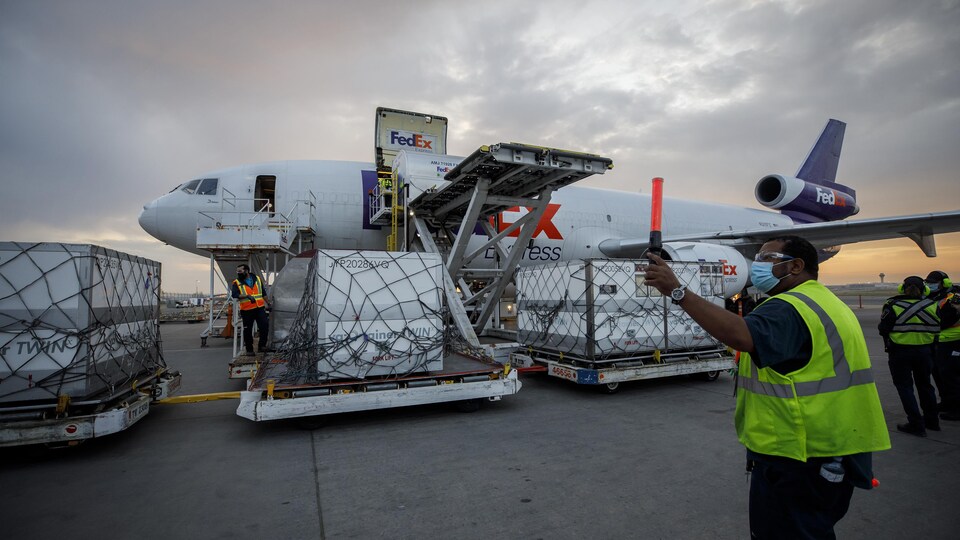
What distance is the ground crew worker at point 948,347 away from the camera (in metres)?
5.54

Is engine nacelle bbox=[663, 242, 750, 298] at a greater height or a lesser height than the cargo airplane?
lesser

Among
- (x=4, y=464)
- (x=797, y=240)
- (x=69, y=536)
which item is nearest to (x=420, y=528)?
(x=69, y=536)

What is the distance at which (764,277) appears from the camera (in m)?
2.19

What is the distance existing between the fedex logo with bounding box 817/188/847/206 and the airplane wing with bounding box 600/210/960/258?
5094 millimetres

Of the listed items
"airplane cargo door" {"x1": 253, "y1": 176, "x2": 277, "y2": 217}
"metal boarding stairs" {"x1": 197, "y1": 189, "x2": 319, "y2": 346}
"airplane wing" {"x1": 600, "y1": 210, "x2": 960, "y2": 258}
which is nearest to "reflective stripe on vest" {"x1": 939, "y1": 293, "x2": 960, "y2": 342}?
"airplane wing" {"x1": 600, "y1": 210, "x2": 960, "y2": 258}

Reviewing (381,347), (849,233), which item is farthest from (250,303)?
(849,233)

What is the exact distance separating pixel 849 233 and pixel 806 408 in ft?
48.3

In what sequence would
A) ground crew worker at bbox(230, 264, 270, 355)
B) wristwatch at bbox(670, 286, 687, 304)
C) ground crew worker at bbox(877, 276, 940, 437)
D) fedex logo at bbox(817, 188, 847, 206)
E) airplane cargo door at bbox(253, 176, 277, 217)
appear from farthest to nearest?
fedex logo at bbox(817, 188, 847, 206)
airplane cargo door at bbox(253, 176, 277, 217)
ground crew worker at bbox(230, 264, 270, 355)
ground crew worker at bbox(877, 276, 940, 437)
wristwatch at bbox(670, 286, 687, 304)

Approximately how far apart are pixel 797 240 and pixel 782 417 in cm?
86

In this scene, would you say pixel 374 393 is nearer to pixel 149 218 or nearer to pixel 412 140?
pixel 149 218

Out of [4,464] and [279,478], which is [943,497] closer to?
[279,478]

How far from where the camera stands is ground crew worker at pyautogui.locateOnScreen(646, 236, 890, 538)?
1798 mm

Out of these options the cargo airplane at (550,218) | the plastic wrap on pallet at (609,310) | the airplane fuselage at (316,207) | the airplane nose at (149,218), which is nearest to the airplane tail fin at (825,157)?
the cargo airplane at (550,218)

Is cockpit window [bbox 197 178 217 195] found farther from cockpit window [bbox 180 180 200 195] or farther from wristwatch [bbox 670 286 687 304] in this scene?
wristwatch [bbox 670 286 687 304]
